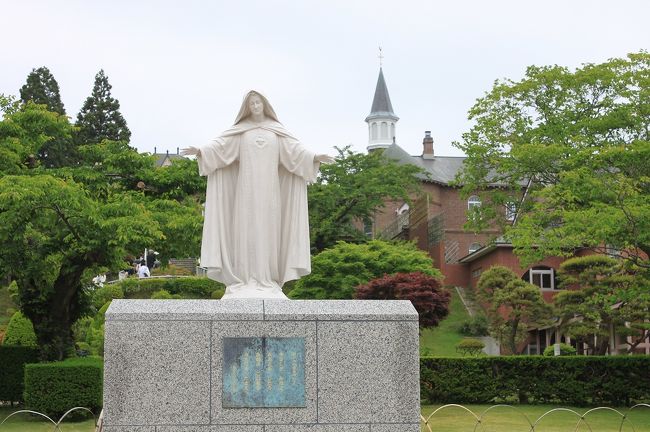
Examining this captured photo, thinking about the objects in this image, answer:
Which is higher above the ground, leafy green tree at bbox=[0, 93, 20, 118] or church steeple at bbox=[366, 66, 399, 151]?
church steeple at bbox=[366, 66, 399, 151]

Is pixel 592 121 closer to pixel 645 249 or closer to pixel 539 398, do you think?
pixel 645 249

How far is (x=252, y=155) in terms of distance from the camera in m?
10.4

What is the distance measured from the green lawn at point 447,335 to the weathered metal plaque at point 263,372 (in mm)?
24962

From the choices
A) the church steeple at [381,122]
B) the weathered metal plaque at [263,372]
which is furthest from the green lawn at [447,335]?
the church steeple at [381,122]

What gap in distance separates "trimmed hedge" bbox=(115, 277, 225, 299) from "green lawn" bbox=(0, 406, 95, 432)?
21626 mm

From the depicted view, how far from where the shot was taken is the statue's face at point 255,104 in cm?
1049

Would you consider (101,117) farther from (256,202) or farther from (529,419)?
(256,202)

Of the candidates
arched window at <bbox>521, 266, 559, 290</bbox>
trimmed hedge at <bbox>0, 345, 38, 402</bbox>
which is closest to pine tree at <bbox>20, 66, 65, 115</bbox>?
arched window at <bbox>521, 266, 559, 290</bbox>

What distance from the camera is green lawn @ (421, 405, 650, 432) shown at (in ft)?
60.1

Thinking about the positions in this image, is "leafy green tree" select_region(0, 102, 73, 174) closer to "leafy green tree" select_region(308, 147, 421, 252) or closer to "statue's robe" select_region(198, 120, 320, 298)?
"statue's robe" select_region(198, 120, 320, 298)

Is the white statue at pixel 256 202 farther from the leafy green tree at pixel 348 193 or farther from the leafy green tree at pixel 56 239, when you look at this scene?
Answer: the leafy green tree at pixel 348 193

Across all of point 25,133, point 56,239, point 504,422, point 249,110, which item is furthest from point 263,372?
point 25,133

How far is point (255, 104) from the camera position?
10492mm

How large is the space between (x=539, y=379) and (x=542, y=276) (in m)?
20.8
